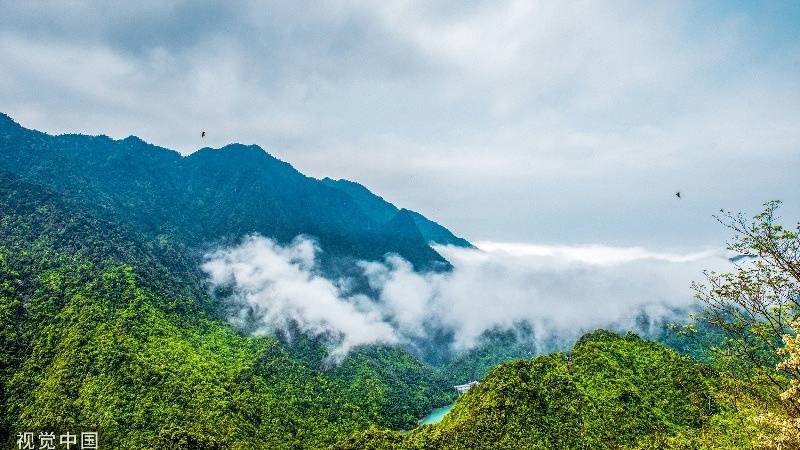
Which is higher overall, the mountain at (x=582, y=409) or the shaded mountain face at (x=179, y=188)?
Answer: the shaded mountain face at (x=179, y=188)

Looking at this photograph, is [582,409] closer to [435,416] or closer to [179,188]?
[435,416]

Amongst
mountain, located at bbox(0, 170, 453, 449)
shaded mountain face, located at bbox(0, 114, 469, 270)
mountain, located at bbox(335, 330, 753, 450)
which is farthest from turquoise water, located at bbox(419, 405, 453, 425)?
shaded mountain face, located at bbox(0, 114, 469, 270)

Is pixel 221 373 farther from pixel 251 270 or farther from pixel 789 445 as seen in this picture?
pixel 789 445

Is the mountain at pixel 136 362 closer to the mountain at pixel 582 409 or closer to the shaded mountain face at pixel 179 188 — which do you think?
the shaded mountain face at pixel 179 188

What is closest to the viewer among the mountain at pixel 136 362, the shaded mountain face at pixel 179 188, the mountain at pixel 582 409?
the mountain at pixel 582 409

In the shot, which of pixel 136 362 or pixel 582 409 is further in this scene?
pixel 136 362

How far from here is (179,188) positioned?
17375cm

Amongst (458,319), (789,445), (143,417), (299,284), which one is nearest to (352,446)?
(143,417)

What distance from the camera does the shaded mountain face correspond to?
421ft

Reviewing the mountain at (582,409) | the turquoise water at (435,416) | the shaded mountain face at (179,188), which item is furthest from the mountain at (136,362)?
the mountain at (582,409)

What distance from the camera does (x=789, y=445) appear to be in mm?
15117

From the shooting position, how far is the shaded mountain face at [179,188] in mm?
128250

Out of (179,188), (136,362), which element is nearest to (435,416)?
(136,362)

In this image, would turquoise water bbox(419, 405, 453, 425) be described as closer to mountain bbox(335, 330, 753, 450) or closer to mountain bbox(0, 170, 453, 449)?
mountain bbox(0, 170, 453, 449)
